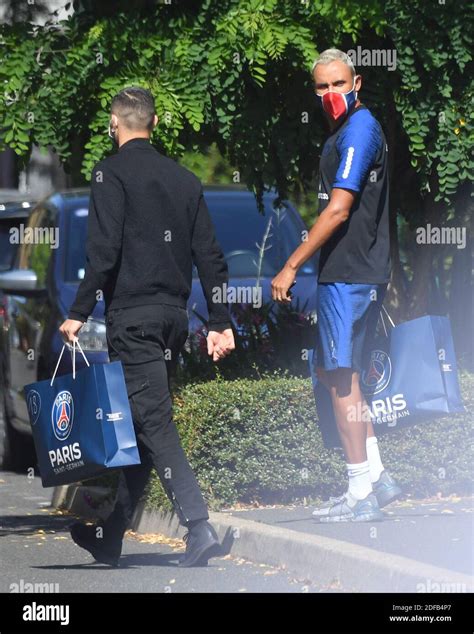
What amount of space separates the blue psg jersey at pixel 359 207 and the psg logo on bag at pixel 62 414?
4.19 feet

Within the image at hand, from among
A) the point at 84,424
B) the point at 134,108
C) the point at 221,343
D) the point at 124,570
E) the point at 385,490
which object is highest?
the point at 134,108

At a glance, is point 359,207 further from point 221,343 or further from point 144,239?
point 144,239

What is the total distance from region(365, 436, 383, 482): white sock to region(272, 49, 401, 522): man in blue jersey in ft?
0.15

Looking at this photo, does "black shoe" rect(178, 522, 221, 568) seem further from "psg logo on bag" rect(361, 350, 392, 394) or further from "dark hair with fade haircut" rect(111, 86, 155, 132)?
"dark hair with fade haircut" rect(111, 86, 155, 132)

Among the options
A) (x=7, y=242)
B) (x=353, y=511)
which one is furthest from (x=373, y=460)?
(x=7, y=242)

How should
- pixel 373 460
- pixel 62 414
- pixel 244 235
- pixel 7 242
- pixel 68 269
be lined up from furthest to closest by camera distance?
1. pixel 7 242
2. pixel 244 235
3. pixel 68 269
4. pixel 373 460
5. pixel 62 414

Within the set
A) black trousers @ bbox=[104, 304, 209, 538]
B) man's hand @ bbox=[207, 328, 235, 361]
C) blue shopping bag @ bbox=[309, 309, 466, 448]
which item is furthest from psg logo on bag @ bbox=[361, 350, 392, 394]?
black trousers @ bbox=[104, 304, 209, 538]

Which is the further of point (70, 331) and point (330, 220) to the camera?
point (330, 220)

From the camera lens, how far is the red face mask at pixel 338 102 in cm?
720

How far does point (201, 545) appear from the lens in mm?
6699

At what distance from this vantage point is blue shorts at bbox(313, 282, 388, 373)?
699 cm

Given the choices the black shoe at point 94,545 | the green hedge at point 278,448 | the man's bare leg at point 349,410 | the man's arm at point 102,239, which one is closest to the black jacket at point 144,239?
the man's arm at point 102,239

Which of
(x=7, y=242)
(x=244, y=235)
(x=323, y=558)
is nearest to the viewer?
(x=323, y=558)

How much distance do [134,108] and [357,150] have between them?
1.01 m
